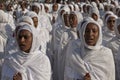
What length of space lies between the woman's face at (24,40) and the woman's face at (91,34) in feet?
2.50

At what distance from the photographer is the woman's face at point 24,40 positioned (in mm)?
5266

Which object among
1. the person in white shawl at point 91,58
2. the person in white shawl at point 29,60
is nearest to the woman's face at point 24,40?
the person in white shawl at point 29,60

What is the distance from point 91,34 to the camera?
18.0 ft

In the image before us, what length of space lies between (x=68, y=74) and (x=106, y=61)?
1.81 ft

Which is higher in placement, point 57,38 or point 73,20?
point 73,20

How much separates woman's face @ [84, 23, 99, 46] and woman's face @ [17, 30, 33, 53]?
0.76 meters

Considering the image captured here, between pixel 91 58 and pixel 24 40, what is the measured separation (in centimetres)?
94

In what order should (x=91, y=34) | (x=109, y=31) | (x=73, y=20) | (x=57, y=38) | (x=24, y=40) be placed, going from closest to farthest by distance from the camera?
(x=24, y=40)
(x=91, y=34)
(x=109, y=31)
(x=73, y=20)
(x=57, y=38)

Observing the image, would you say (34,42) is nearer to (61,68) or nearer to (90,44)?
(90,44)

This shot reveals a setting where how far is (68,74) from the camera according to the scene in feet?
18.5

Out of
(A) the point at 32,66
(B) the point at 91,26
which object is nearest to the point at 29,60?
(A) the point at 32,66

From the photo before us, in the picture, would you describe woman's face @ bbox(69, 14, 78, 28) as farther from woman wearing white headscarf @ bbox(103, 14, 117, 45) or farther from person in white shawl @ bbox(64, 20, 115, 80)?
person in white shawl @ bbox(64, 20, 115, 80)

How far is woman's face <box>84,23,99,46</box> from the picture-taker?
17.9 ft

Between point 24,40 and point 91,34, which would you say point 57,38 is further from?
point 24,40
